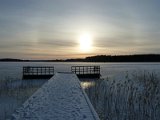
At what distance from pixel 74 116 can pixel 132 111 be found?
4.10 m

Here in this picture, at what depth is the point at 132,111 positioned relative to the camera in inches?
308

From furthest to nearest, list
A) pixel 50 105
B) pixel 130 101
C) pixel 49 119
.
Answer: pixel 130 101 → pixel 50 105 → pixel 49 119

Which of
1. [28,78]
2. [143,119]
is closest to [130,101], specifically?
[143,119]

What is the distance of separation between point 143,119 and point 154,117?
42 centimetres

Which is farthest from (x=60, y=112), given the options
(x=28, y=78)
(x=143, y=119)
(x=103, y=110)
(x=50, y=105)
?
(x=28, y=78)

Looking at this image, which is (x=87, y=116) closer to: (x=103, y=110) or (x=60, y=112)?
(x=60, y=112)

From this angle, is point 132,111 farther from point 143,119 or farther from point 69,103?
point 69,103

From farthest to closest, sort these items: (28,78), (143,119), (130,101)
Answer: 1. (28,78)
2. (130,101)
3. (143,119)

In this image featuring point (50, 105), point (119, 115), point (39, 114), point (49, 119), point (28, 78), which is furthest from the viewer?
point (28, 78)

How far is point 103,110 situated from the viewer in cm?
853

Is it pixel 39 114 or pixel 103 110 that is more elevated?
pixel 39 114

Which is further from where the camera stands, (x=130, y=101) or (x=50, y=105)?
(x=130, y=101)

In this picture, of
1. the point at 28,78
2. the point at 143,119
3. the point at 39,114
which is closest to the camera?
the point at 39,114

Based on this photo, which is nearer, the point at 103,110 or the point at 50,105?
the point at 50,105
